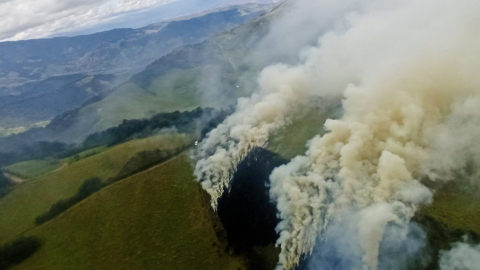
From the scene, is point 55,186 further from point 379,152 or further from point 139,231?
point 379,152

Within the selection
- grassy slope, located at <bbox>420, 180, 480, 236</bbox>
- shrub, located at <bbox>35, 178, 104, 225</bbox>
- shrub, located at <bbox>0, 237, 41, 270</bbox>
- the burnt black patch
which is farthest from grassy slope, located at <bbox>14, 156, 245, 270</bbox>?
grassy slope, located at <bbox>420, 180, 480, 236</bbox>

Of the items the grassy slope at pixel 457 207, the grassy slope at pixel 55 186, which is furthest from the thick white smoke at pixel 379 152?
the grassy slope at pixel 55 186

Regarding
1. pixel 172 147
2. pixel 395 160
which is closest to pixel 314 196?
pixel 395 160

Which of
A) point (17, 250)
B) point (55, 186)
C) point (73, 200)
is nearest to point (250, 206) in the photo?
point (73, 200)

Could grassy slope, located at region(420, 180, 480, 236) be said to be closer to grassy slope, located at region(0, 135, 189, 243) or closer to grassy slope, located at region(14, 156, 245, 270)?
grassy slope, located at region(14, 156, 245, 270)

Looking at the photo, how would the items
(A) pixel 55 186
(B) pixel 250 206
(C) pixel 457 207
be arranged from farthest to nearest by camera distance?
(A) pixel 55 186 < (B) pixel 250 206 < (C) pixel 457 207

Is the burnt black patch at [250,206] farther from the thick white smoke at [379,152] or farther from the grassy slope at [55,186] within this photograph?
the grassy slope at [55,186]
